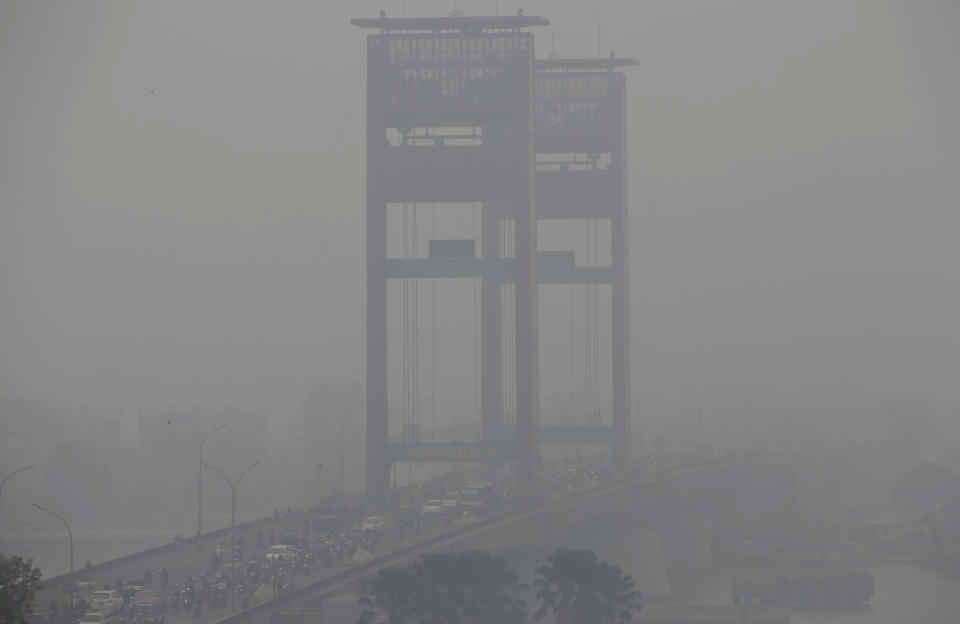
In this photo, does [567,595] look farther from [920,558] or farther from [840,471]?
[840,471]

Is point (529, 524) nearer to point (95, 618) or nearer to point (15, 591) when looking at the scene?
point (95, 618)

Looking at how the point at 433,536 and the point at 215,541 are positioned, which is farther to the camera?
the point at 215,541

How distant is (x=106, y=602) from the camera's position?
57.6 m

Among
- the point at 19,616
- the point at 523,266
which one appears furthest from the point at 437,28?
the point at 19,616

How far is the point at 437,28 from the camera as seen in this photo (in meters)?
98.4

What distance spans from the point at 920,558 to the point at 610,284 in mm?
46693

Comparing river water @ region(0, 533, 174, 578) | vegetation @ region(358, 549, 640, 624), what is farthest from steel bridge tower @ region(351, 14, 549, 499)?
river water @ region(0, 533, 174, 578)

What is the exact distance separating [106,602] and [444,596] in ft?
39.2

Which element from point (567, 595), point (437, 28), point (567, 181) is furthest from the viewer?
point (567, 181)

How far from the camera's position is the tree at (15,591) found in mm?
48250

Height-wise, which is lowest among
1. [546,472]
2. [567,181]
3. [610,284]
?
[546,472]

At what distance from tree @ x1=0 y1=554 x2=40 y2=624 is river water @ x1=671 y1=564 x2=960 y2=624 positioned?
66489 millimetres

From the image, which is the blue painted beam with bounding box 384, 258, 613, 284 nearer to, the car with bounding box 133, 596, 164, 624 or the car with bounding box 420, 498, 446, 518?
the car with bounding box 420, 498, 446, 518

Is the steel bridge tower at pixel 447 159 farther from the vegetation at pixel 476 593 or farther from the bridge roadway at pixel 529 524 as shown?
the vegetation at pixel 476 593
